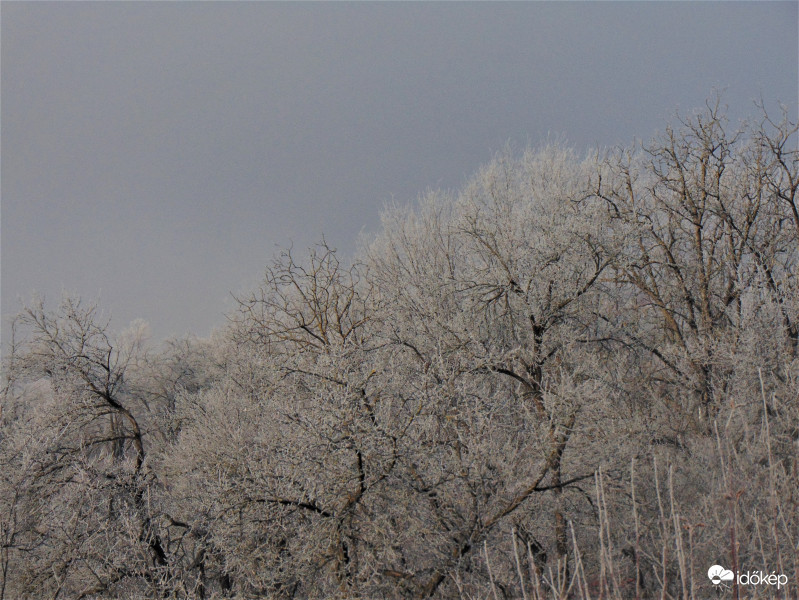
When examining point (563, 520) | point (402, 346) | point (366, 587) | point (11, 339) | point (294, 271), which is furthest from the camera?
point (11, 339)

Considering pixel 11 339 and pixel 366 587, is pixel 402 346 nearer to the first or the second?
pixel 366 587

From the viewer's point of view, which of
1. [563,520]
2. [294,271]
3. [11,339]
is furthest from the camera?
[11,339]

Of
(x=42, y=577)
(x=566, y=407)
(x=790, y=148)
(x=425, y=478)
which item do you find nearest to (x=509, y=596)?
(x=425, y=478)

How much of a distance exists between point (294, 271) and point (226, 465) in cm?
462

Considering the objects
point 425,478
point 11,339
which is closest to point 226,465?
point 425,478

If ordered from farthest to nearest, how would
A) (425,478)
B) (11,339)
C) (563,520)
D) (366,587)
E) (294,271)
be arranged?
1. (11,339)
2. (294,271)
3. (563,520)
4. (425,478)
5. (366,587)

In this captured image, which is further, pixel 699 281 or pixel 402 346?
pixel 699 281

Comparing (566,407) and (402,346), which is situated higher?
(402,346)

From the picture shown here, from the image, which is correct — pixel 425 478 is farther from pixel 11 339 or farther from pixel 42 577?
pixel 11 339

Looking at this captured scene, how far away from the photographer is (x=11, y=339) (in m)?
14.2

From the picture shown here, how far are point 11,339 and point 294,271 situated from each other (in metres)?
8.99

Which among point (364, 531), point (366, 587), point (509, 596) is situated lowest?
point (509, 596)

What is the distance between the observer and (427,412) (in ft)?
19.6

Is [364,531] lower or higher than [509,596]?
higher
